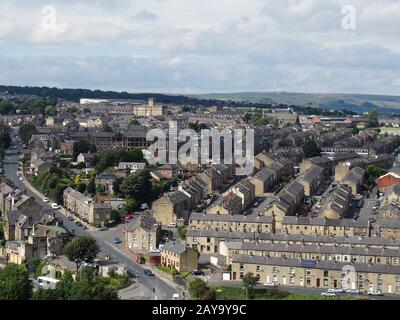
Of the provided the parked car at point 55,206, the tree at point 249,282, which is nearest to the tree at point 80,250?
the tree at point 249,282

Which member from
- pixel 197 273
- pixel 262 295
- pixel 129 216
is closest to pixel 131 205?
pixel 129 216

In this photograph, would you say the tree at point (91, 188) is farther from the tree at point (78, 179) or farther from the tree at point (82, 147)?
the tree at point (82, 147)

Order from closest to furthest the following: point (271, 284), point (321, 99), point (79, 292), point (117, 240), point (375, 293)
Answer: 1. point (79, 292)
2. point (375, 293)
3. point (271, 284)
4. point (117, 240)
5. point (321, 99)

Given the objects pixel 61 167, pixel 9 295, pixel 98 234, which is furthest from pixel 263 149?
pixel 9 295

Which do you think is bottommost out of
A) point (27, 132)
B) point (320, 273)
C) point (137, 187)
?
point (320, 273)

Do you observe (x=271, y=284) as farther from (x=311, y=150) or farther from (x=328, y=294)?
(x=311, y=150)

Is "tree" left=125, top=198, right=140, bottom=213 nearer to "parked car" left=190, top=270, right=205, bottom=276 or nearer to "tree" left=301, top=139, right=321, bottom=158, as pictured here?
"parked car" left=190, top=270, right=205, bottom=276
